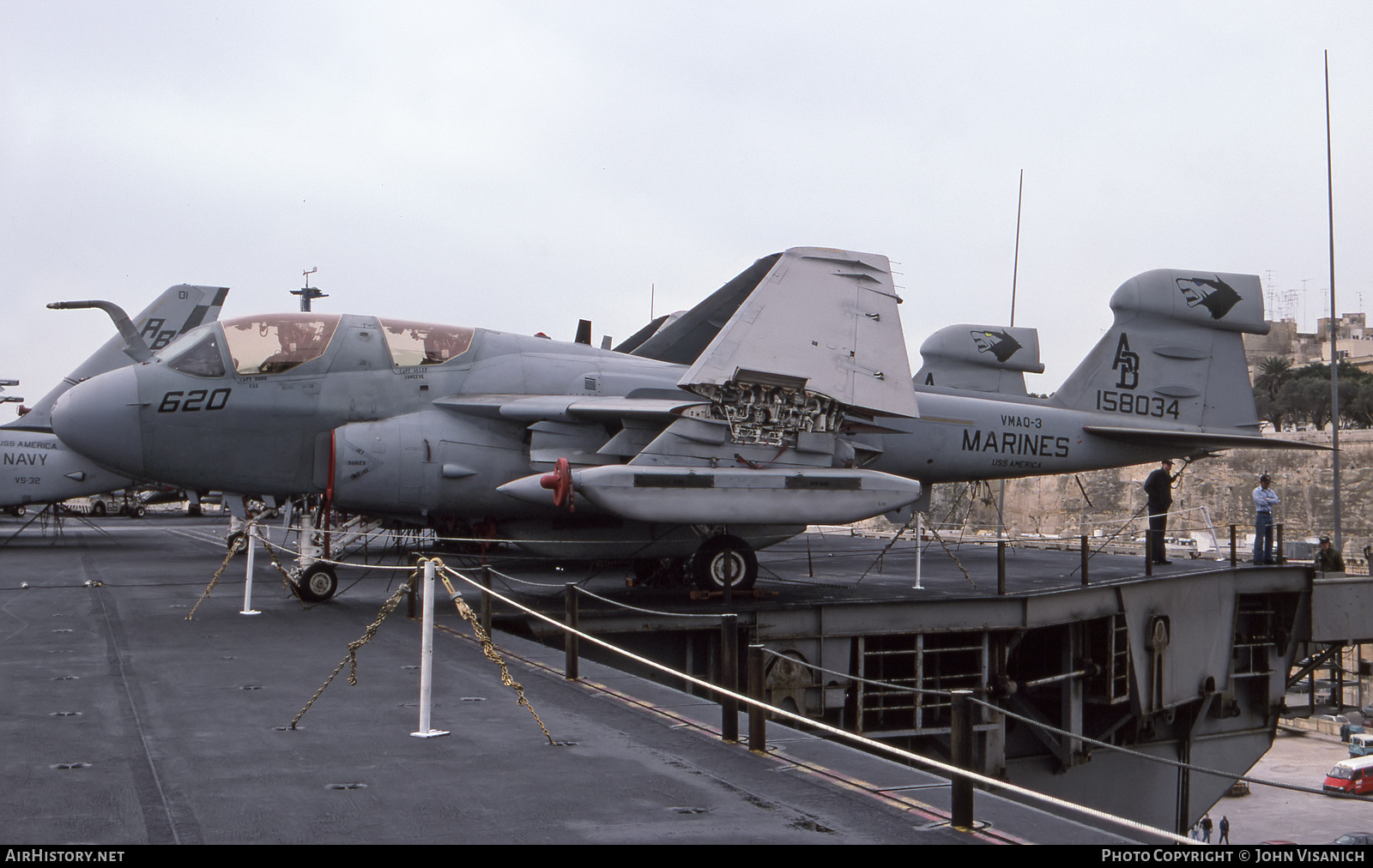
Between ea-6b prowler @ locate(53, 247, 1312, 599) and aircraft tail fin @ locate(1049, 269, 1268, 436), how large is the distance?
520 cm

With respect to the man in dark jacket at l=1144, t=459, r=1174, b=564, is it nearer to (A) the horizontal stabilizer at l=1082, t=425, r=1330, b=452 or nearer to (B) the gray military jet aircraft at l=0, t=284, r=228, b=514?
(A) the horizontal stabilizer at l=1082, t=425, r=1330, b=452

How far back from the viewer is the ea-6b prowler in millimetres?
11609

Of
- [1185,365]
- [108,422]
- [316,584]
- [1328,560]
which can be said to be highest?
[1185,365]

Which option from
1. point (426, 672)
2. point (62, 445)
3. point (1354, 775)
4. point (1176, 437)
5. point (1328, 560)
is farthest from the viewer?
point (1354, 775)

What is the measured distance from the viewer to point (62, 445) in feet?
80.3

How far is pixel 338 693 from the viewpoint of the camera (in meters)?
7.17

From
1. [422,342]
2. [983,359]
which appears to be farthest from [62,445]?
[983,359]

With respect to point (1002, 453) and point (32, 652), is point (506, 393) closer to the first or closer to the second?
point (32, 652)

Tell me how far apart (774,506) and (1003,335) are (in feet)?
24.4

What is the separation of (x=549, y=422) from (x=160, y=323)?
18.2 metres

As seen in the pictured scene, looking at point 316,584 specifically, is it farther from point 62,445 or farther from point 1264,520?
point 62,445

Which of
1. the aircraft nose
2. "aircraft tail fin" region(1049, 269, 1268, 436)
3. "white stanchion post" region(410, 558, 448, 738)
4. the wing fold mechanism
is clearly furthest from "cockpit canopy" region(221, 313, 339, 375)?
"aircraft tail fin" region(1049, 269, 1268, 436)

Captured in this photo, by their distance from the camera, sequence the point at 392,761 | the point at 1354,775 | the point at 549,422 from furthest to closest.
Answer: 1. the point at 1354,775
2. the point at 549,422
3. the point at 392,761

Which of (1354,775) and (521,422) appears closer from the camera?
(521,422)
